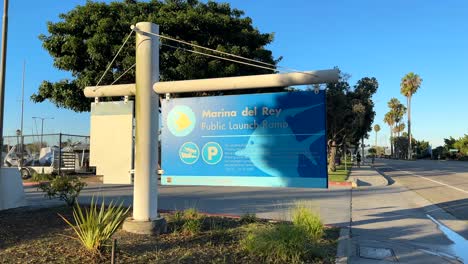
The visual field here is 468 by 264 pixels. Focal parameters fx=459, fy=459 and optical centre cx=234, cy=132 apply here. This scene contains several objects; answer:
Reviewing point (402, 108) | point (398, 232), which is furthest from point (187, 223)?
point (402, 108)

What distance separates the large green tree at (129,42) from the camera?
58.5 feet

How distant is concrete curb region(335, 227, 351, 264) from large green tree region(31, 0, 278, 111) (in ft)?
35.3

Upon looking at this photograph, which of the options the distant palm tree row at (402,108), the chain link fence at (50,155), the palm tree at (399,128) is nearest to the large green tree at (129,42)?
the chain link fence at (50,155)

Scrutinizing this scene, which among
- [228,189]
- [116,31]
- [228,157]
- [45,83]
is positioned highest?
[116,31]

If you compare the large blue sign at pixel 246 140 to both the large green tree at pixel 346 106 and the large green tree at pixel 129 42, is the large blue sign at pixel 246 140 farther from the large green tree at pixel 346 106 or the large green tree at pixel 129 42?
the large green tree at pixel 346 106

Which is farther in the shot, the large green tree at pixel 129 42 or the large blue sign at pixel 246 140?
the large green tree at pixel 129 42

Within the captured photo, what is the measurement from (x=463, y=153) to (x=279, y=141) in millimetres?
87278

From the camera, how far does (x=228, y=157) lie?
23.6ft

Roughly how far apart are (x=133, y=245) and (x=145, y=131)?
1.90m

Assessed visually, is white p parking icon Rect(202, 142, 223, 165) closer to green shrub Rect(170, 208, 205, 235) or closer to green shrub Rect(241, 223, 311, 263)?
green shrub Rect(170, 208, 205, 235)

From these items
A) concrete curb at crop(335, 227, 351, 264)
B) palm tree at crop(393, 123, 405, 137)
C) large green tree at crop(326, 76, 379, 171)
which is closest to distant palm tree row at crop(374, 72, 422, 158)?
palm tree at crop(393, 123, 405, 137)

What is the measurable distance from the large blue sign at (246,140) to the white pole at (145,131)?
0.31m

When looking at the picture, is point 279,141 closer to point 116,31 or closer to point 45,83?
point 116,31

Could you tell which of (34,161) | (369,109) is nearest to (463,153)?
(369,109)
